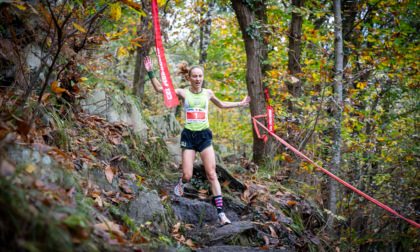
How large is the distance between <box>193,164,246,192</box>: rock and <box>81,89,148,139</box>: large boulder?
1180mm

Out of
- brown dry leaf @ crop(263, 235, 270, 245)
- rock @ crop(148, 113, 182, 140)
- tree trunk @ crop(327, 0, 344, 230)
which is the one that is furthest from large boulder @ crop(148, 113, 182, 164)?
tree trunk @ crop(327, 0, 344, 230)

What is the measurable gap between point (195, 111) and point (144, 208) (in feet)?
5.66

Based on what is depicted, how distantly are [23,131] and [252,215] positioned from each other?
332cm

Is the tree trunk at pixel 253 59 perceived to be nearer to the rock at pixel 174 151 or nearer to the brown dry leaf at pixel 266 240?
the rock at pixel 174 151

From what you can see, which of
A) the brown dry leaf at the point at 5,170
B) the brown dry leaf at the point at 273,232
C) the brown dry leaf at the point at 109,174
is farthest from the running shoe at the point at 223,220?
the brown dry leaf at the point at 5,170

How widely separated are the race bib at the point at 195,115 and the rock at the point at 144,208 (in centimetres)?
139

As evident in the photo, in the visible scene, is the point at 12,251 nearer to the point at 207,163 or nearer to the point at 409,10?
the point at 207,163

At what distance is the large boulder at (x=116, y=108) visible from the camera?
14.9 ft

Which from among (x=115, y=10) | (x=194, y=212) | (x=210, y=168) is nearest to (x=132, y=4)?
(x=115, y=10)

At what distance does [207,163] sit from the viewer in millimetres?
4062

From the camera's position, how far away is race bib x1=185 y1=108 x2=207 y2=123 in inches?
164

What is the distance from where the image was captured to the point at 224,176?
5121 mm

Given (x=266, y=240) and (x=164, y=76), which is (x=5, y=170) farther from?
(x=266, y=240)

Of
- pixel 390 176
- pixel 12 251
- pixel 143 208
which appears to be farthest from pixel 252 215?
pixel 390 176
